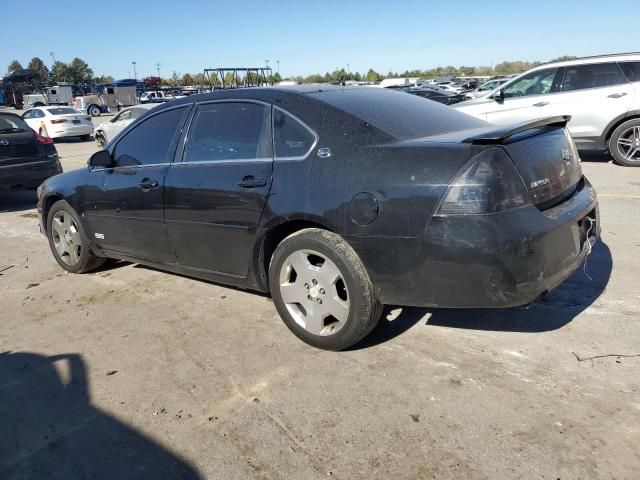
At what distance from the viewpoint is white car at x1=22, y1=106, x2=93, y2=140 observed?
67.7 ft

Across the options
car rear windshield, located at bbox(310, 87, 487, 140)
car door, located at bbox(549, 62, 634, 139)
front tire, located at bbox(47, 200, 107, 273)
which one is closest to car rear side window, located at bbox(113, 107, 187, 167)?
front tire, located at bbox(47, 200, 107, 273)

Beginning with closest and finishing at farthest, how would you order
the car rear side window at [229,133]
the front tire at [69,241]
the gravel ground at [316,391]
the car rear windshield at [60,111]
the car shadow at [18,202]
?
the gravel ground at [316,391] < the car rear side window at [229,133] < the front tire at [69,241] < the car shadow at [18,202] < the car rear windshield at [60,111]

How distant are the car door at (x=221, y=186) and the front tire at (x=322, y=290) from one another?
0.35 metres

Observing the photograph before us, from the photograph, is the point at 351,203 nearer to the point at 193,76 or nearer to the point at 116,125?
the point at 116,125

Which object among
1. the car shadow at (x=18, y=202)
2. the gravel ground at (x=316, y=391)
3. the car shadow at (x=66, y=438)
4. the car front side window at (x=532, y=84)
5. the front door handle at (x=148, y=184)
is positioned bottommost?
the car shadow at (x=18, y=202)

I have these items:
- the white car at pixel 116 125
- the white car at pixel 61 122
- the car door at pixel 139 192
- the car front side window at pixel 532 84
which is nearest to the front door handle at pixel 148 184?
the car door at pixel 139 192

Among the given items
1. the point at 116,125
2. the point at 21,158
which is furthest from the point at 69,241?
the point at 116,125

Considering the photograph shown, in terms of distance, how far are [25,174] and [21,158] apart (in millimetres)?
280

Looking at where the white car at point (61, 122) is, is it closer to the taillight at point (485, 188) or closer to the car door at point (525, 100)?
the car door at point (525, 100)

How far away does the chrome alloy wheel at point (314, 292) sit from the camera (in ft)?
10.6

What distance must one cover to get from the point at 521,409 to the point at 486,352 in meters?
0.61

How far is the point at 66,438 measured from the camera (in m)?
2.72

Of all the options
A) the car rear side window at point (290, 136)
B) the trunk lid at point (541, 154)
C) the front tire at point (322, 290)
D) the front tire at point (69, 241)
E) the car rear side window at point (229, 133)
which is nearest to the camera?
the trunk lid at point (541, 154)

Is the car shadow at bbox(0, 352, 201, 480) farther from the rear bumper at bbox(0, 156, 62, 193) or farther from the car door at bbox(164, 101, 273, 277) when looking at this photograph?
the rear bumper at bbox(0, 156, 62, 193)
